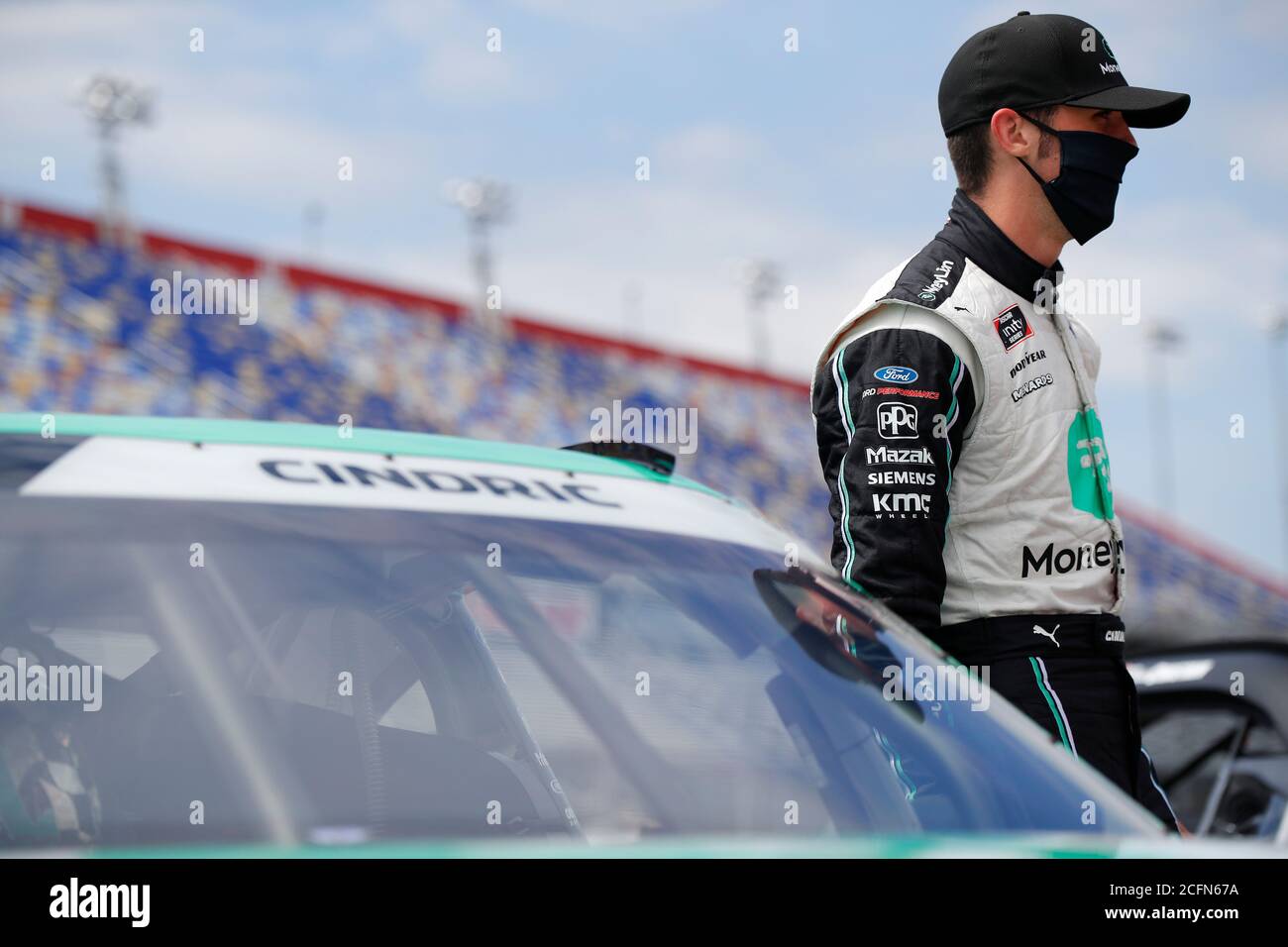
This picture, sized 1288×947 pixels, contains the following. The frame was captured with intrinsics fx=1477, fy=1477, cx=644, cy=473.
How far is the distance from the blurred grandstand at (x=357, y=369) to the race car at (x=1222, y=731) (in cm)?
1010

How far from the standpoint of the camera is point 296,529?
1.45 m

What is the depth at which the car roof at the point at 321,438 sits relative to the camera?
1565mm

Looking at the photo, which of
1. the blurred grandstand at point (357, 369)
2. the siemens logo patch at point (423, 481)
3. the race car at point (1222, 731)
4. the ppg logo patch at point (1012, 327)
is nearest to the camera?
the siemens logo patch at point (423, 481)

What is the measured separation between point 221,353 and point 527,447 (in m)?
17.5

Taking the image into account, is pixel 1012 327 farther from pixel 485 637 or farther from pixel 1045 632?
pixel 485 637

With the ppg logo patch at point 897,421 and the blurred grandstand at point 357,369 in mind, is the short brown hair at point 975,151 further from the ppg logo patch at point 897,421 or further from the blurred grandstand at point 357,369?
the blurred grandstand at point 357,369

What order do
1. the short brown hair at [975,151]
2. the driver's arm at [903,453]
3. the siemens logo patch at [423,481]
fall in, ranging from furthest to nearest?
1. the short brown hair at [975,151]
2. the driver's arm at [903,453]
3. the siemens logo patch at [423,481]

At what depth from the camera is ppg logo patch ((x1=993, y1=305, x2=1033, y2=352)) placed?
7.32 feet

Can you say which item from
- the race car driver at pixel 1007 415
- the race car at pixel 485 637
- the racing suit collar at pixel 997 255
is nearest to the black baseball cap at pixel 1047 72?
the race car driver at pixel 1007 415

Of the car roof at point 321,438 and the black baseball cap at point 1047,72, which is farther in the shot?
the black baseball cap at point 1047,72

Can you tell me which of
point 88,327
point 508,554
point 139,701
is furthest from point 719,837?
point 88,327

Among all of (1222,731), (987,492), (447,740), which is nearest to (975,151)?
(987,492)

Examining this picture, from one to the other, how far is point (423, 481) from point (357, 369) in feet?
61.4

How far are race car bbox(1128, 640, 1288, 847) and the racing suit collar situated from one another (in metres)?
1.97
